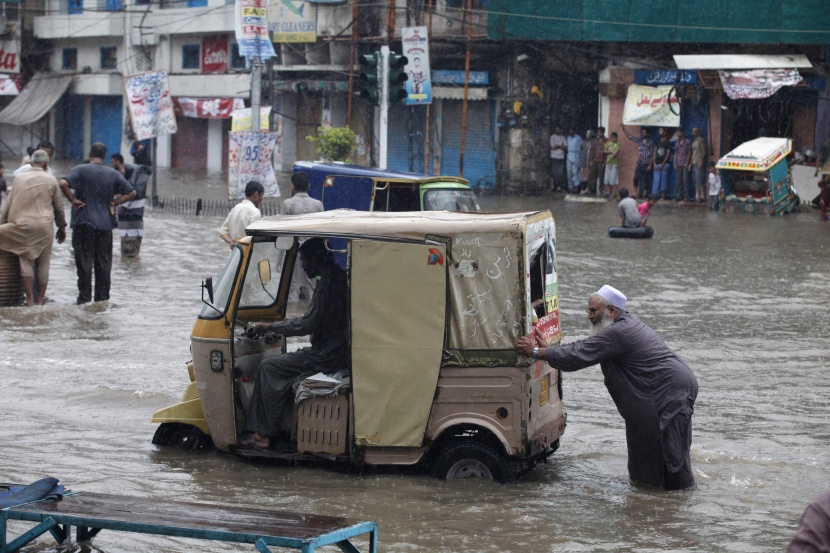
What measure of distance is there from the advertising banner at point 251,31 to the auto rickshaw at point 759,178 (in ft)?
32.8

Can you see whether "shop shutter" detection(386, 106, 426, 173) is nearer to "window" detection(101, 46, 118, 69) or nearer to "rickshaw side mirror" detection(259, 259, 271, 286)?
"window" detection(101, 46, 118, 69)

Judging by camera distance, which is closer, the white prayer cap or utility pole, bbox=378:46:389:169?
the white prayer cap

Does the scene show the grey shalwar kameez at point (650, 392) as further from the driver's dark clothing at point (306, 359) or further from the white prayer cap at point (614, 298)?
the driver's dark clothing at point (306, 359)

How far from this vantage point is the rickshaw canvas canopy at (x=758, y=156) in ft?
82.3

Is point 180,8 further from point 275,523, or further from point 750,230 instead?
point 275,523

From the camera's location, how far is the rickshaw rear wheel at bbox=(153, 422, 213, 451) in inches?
320

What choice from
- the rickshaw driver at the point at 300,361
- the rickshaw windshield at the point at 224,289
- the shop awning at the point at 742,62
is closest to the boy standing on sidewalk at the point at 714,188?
the shop awning at the point at 742,62

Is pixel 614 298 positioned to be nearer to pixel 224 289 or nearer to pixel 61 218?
pixel 224 289

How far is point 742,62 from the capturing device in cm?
2808

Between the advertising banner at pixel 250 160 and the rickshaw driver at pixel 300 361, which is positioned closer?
the rickshaw driver at pixel 300 361

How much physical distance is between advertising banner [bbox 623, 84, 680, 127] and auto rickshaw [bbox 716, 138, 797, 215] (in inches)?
141

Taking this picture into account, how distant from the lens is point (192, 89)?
144ft

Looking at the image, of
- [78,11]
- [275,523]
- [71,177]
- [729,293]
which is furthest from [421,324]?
[78,11]

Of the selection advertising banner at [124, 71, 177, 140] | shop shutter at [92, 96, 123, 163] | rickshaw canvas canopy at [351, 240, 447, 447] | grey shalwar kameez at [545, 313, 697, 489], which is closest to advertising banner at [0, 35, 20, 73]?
shop shutter at [92, 96, 123, 163]
